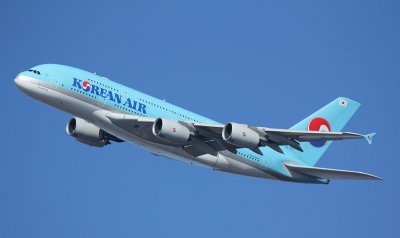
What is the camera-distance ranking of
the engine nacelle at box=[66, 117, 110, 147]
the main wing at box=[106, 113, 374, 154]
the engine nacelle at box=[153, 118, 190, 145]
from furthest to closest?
the engine nacelle at box=[66, 117, 110, 147] → the engine nacelle at box=[153, 118, 190, 145] → the main wing at box=[106, 113, 374, 154]

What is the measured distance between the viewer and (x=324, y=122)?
5588 centimetres

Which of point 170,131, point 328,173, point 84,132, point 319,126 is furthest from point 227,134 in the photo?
point 319,126

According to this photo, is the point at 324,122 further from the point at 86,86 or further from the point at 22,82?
the point at 22,82

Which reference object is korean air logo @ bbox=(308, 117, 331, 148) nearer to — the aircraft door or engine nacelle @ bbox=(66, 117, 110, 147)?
engine nacelle @ bbox=(66, 117, 110, 147)

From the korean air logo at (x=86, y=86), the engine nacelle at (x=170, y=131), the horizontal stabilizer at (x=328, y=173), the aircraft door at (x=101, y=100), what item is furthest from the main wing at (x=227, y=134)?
the horizontal stabilizer at (x=328, y=173)

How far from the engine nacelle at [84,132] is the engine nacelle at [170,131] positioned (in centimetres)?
814

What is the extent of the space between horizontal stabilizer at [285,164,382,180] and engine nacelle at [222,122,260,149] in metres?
6.44

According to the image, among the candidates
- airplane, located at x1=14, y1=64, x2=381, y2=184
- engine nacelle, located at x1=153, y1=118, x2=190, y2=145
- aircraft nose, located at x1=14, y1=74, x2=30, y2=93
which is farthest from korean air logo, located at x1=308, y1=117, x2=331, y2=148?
aircraft nose, located at x1=14, y1=74, x2=30, y2=93

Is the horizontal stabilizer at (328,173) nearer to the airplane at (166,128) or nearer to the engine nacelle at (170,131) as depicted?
the airplane at (166,128)

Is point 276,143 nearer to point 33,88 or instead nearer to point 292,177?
point 292,177

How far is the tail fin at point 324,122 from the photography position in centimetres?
5481

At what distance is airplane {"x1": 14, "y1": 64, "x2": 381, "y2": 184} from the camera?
45031 mm

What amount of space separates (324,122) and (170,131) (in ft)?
50.2

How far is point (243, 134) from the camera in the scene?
44531 mm
